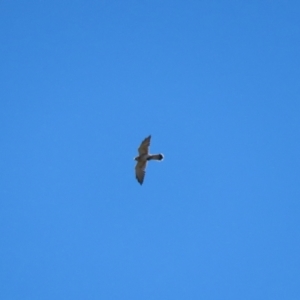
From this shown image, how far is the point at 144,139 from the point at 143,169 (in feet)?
5.67

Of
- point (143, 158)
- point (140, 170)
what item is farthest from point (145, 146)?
point (140, 170)

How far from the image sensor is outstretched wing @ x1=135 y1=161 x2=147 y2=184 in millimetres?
37531

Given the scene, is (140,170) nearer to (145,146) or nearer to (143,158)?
(143,158)

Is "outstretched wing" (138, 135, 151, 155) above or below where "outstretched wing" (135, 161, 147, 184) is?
above

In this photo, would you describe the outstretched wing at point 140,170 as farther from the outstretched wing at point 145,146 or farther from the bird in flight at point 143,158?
the outstretched wing at point 145,146

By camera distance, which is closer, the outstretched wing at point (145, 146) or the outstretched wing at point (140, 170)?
the outstretched wing at point (145, 146)

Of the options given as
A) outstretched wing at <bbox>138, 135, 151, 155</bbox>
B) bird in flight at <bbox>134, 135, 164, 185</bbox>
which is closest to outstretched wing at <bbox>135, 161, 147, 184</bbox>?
bird in flight at <bbox>134, 135, 164, 185</bbox>

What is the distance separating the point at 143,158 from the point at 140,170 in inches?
28.0

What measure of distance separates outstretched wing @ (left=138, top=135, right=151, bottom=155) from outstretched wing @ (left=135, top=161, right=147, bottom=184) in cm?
61

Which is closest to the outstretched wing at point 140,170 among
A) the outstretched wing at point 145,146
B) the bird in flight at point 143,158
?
the bird in flight at point 143,158

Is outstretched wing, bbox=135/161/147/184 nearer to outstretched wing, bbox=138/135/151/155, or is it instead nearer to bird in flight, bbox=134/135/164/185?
bird in flight, bbox=134/135/164/185

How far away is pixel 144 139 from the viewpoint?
36812 mm

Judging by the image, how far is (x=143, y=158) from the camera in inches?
1471

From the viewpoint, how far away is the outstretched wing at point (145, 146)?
3681 centimetres
